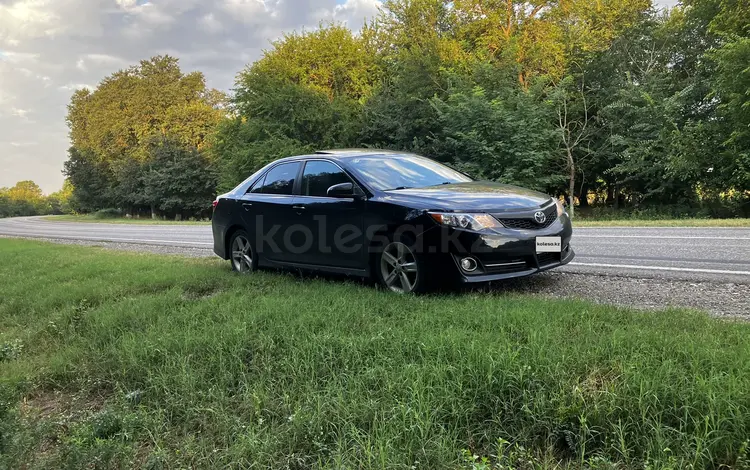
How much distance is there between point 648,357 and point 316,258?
3.71 metres

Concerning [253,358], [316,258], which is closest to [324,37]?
[316,258]

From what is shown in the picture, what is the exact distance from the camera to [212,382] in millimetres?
3375

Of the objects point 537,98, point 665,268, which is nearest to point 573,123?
point 537,98

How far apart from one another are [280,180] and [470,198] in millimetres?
2784

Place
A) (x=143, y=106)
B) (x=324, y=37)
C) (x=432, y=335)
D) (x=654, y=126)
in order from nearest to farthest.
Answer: (x=432, y=335) → (x=654, y=126) → (x=324, y=37) → (x=143, y=106)

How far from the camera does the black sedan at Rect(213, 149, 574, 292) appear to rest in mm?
4418

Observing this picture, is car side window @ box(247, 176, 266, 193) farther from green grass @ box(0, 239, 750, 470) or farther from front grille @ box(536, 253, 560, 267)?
front grille @ box(536, 253, 560, 267)

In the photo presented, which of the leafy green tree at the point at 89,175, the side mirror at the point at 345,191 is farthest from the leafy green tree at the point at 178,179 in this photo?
the side mirror at the point at 345,191

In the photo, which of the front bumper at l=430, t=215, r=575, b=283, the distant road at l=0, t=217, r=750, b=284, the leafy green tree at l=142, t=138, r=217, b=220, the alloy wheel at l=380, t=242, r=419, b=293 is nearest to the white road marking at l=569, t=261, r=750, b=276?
the distant road at l=0, t=217, r=750, b=284

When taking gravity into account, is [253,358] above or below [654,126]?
below

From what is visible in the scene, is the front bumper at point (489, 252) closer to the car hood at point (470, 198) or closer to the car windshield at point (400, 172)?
the car hood at point (470, 198)

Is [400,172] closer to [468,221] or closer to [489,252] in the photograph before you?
[468,221]

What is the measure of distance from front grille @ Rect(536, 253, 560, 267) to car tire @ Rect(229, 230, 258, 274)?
3.69m

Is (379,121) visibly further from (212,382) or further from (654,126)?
(212,382)
